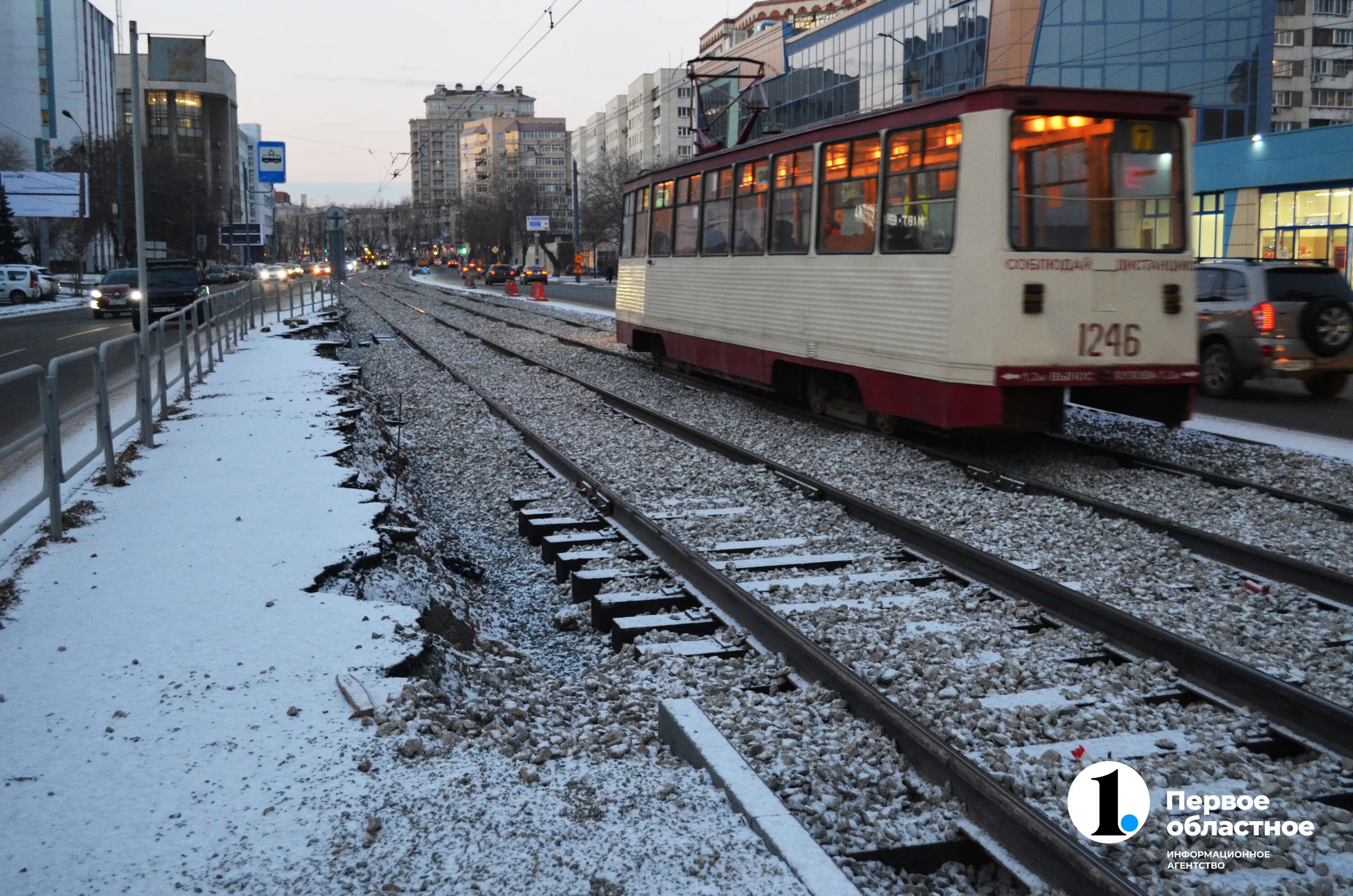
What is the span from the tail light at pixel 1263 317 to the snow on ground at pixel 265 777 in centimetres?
1291

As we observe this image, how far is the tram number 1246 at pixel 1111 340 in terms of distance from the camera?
1020 cm

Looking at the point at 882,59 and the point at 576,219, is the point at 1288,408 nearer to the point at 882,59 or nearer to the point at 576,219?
the point at 882,59

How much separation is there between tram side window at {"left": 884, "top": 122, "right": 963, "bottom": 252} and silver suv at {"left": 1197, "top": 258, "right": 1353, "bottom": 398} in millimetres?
6625

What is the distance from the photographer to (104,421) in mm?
9344

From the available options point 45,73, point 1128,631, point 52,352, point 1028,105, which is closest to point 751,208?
point 1028,105

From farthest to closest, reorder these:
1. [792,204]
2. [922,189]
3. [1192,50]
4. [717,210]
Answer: [1192,50] < [717,210] < [792,204] < [922,189]

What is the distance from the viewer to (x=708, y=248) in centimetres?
1578

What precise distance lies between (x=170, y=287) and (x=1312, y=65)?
9014cm

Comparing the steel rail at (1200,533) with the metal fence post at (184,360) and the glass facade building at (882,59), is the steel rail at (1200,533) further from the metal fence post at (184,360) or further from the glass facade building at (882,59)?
the glass facade building at (882,59)

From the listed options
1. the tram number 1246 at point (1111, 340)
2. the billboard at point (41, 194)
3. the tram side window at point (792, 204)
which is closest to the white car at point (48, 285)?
the billboard at point (41, 194)

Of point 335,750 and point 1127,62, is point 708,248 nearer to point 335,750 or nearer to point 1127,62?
point 335,750

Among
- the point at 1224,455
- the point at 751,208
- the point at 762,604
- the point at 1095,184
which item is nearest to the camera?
the point at 762,604

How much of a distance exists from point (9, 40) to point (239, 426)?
102917 millimetres

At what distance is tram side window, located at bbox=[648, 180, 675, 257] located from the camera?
685 inches
